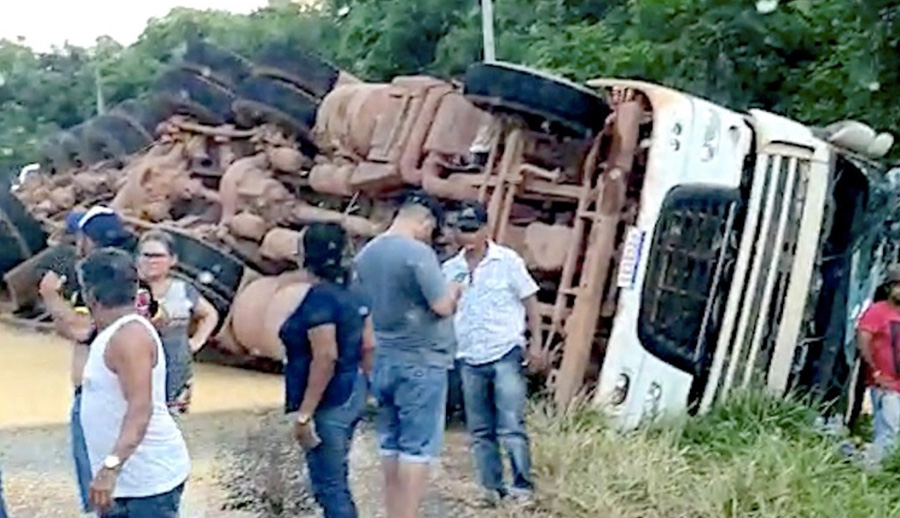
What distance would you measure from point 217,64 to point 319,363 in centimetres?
939

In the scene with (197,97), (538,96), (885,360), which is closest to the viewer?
(885,360)

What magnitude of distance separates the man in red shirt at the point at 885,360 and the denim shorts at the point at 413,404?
315cm

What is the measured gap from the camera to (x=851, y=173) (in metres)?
10.1

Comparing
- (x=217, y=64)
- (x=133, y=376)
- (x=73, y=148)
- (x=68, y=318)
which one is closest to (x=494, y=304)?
(x=68, y=318)

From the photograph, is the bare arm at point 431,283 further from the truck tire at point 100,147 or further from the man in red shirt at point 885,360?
the truck tire at point 100,147

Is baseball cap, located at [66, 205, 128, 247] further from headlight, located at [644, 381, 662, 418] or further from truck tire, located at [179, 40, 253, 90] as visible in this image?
truck tire, located at [179, 40, 253, 90]

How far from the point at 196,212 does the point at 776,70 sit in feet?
22.1

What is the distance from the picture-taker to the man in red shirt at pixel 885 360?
342 inches

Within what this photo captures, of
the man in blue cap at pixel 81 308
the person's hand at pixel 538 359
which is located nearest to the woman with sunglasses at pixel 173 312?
the man in blue cap at pixel 81 308

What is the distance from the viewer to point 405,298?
6414mm

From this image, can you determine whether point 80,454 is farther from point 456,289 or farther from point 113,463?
point 456,289

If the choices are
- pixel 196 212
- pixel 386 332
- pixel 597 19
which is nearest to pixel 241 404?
pixel 196 212

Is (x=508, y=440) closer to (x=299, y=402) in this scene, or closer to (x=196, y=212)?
(x=299, y=402)

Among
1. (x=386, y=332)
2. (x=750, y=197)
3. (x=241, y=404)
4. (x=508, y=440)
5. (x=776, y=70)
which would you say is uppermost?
(x=776, y=70)
